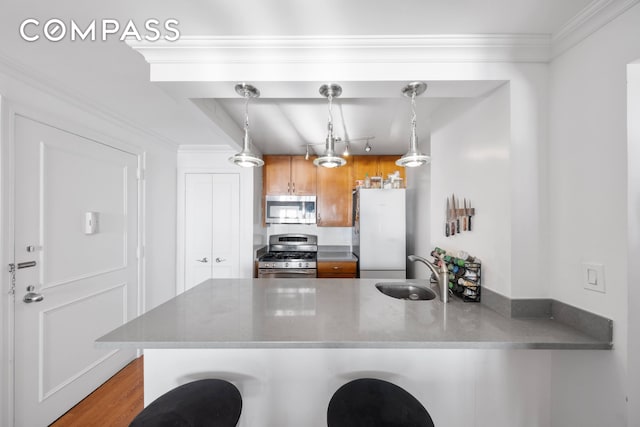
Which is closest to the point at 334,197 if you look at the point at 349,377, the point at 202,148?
the point at 202,148

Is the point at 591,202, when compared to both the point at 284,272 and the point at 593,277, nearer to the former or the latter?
the point at 593,277

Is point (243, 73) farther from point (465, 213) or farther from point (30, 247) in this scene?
point (30, 247)

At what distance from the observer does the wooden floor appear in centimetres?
176

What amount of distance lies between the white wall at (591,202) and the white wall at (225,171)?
2.79m

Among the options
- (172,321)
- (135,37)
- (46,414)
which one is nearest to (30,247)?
(46,414)

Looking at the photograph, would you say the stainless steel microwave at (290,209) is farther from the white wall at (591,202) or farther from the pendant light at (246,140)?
the white wall at (591,202)

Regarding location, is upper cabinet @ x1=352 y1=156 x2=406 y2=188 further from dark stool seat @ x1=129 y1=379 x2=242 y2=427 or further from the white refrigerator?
dark stool seat @ x1=129 y1=379 x2=242 y2=427

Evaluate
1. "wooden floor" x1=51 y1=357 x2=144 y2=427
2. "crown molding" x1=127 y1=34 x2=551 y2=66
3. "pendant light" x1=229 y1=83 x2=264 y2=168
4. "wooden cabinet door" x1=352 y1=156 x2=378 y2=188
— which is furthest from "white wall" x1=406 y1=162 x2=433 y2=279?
"wooden floor" x1=51 y1=357 x2=144 y2=427

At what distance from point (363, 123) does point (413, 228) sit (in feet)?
5.19

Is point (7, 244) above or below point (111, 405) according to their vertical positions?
above

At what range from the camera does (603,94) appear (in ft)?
3.35

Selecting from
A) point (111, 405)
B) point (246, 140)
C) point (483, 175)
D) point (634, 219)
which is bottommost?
point (111, 405)

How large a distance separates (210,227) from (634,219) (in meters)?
3.44

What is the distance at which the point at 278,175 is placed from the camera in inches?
137
